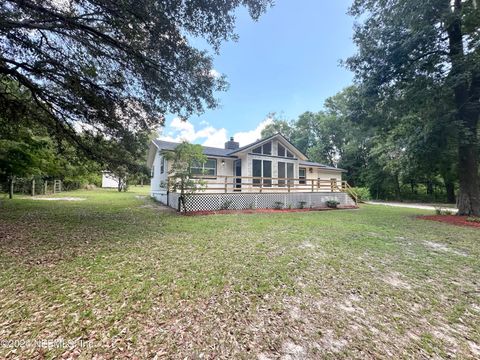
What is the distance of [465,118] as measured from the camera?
952 cm

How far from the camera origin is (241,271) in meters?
3.71

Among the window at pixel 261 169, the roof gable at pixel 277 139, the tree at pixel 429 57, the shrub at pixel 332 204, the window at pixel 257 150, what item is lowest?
the shrub at pixel 332 204

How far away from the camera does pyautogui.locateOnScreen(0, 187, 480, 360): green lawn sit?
6.75 ft

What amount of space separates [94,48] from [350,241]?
357 inches

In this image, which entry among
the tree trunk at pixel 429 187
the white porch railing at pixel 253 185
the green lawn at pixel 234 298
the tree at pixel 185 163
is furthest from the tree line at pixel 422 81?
the tree trunk at pixel 429 187

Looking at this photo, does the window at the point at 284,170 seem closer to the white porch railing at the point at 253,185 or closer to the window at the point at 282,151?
the window at the point at 282,151

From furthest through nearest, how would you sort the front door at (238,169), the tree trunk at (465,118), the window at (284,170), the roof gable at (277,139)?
1. the window at (284,170)
2. the front door at (238,169)
3. the roof gable at (277,139)
4. the tree trunk at (465,118)

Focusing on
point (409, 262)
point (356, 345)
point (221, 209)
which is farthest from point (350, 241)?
point (221, 209)

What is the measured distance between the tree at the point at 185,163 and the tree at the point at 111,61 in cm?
184

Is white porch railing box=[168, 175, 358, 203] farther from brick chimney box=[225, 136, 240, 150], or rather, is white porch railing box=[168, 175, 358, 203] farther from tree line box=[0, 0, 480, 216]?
tree line box=[0, 0, 480, 216]

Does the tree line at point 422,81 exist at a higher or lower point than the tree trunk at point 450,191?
higher

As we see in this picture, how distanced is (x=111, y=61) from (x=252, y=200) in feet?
29.5

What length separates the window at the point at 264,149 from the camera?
1527 cm

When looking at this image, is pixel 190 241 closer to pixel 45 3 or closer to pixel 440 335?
pixel 440 335
